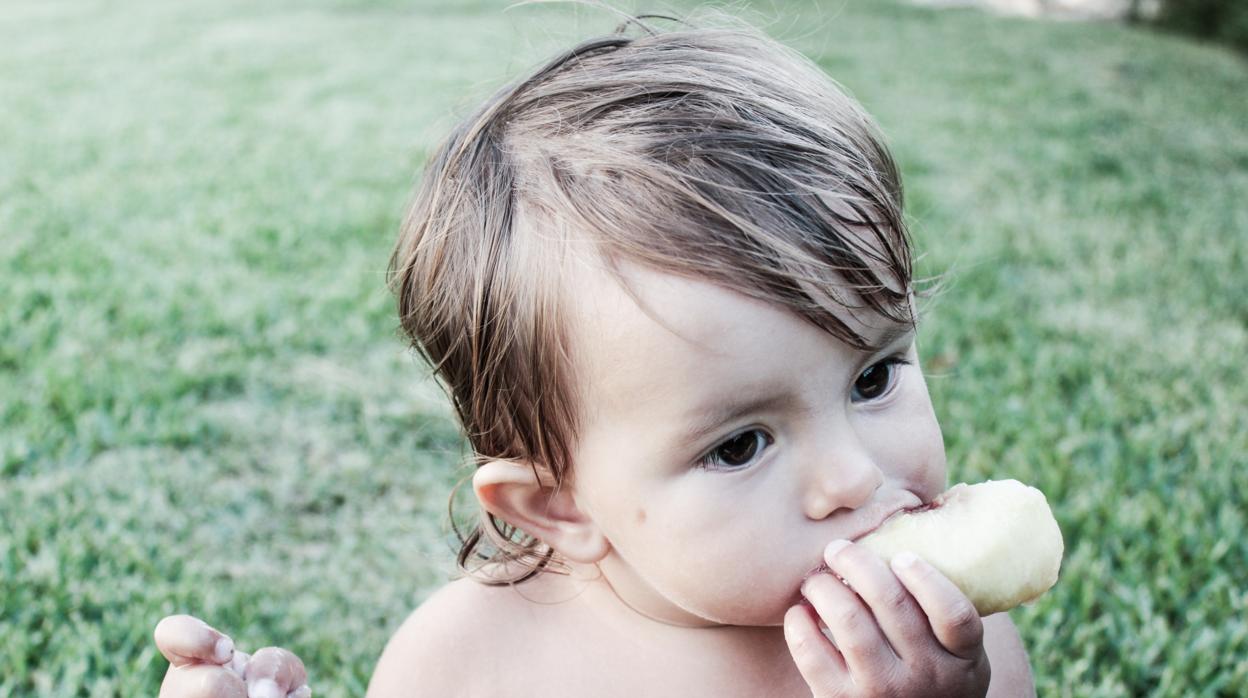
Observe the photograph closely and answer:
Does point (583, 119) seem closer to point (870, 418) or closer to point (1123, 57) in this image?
point (870, 418)

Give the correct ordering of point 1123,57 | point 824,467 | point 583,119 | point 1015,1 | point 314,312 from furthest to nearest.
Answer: point 1015,1 < point 1123,57 < point 314,312 < point 583,119 < point 824,467

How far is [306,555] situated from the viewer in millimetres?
3051

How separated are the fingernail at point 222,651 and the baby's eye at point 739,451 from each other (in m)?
0.76

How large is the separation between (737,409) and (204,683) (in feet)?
2.86

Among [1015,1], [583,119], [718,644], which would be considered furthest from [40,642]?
[1015,1]

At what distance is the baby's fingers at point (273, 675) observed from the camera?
174 cm

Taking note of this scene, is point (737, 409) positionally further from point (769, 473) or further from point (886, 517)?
point (886, 517)

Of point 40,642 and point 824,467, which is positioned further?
point 40,642

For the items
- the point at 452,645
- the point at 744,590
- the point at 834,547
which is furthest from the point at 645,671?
the point at 834,547

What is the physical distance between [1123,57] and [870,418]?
977cm

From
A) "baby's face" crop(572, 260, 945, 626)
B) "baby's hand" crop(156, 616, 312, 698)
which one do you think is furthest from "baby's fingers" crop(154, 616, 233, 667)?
"baby's face" crop(572, 260, 945, 626)

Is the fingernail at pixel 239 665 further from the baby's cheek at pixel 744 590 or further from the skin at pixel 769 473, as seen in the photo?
the baby's cheek at pixel 744 590

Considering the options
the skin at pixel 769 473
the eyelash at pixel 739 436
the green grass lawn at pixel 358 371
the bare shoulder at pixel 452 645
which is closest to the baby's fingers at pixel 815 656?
the skin at pixel 769 473

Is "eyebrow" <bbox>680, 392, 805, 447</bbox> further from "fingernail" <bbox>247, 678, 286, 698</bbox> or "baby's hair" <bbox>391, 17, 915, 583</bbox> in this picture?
"fingernail" <bbox>247, 678, 286, 698</bbox>
